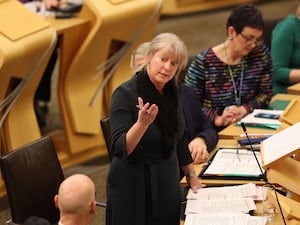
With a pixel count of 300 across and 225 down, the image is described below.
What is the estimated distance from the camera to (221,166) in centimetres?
367

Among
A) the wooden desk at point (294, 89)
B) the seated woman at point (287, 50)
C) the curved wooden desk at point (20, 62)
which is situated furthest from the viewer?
the seated woman at point (287, 50)

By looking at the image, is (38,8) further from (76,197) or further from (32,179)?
(76,197)

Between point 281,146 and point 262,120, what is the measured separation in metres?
1.18

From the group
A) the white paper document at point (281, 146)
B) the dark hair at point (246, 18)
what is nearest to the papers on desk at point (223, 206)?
the white paper document at point (281, 146)

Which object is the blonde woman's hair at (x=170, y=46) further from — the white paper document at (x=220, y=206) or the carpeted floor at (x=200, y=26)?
the carpeted floor at (x=200, y=26)

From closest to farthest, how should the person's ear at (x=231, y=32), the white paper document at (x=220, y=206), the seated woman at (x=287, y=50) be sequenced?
1. the white paper document at (x=220, y=206)
2. the person's ear at (x=231, y=32)
3. the seated woman at (x=287, y=50)

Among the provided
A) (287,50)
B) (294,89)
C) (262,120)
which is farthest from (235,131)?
(287,50)

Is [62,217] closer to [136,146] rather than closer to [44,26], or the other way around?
[136,146]

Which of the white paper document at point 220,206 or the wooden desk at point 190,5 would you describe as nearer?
the white paper document at point 220,206

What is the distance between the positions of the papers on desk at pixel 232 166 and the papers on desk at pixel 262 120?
0.39 metres

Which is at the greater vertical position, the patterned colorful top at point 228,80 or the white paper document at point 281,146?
the white paper document at point 281,146

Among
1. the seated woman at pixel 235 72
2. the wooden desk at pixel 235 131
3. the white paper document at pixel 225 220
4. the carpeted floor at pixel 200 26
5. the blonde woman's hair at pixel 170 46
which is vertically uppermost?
the blonde woman's hair at pixel 170 46

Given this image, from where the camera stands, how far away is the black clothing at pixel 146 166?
324 cm

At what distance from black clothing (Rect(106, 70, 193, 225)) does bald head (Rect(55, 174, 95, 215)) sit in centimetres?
45
